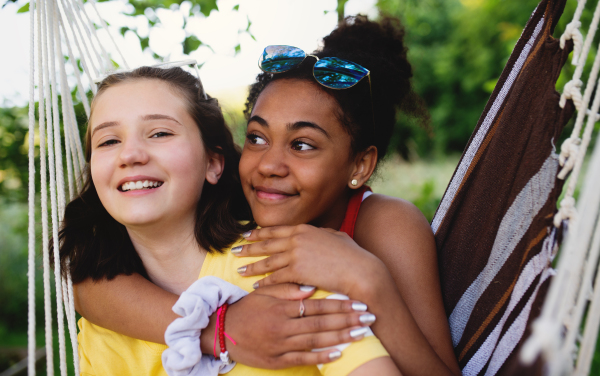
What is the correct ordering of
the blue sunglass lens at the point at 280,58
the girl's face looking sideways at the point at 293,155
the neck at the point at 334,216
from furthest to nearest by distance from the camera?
the neck at the point at 334,216 → the blue sunglass lens at the point at 280,58 → the girl's face looking sideways at the point at 293,155

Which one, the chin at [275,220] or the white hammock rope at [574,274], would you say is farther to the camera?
the chin at [275,220]

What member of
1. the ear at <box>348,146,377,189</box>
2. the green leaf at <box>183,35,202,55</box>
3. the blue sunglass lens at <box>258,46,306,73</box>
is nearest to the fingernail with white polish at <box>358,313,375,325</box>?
the ear at <box>348,146,377,189</box>

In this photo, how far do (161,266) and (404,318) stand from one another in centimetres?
85

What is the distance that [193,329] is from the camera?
1240 mm

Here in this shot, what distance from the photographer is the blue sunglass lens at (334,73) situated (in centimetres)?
154

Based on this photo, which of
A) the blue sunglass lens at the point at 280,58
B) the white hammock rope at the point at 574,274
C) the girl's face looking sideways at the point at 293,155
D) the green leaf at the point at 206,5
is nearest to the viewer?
the white hammock rope at the point at 574,274

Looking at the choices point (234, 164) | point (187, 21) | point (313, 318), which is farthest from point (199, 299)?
point (187, 21)

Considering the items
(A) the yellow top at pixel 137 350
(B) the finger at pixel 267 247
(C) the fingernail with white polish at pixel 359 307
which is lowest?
(A) the yellow top at pixel 137 350

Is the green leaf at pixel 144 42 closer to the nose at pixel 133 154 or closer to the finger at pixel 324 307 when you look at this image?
the nose at pixel 133 154

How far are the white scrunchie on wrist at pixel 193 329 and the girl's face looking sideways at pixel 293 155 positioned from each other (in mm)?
331

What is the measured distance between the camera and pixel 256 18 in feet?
8.17

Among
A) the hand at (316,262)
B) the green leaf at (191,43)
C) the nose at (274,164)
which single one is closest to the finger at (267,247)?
the hand at (316,262)

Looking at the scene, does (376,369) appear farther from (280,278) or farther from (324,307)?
(280,278)

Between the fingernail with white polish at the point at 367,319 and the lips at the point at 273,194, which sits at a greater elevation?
the lips at the point at 273,194
